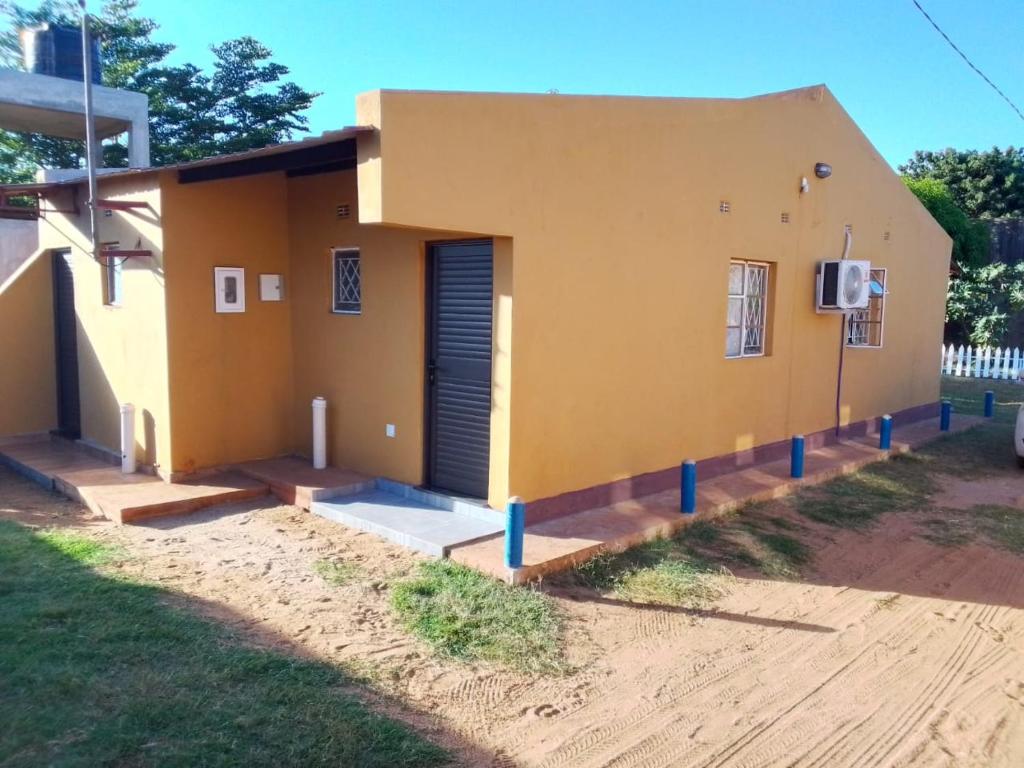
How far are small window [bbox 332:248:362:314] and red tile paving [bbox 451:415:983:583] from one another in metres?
2.94

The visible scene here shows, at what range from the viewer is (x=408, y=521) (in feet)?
21.5

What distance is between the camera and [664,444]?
7.85 metres

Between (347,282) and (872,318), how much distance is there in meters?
7.76

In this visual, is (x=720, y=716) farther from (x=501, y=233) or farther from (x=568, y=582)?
(x=501, y=233)

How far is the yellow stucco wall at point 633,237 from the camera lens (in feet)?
19.3

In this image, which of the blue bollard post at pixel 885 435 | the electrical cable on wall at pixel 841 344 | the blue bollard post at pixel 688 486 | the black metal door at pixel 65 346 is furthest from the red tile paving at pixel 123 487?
the blue bollard post at pixel 885 435

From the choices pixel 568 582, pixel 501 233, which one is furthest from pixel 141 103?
pixel 568 582

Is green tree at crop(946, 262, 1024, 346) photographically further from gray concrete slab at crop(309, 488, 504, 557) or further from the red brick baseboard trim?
gray concrete slab at crop(309, 488, 504, 557)

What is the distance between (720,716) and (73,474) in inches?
266

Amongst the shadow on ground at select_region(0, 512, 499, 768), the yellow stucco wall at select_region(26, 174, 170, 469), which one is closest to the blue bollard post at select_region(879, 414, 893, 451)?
the shadow on ground at select_region(0, 512, 499, 768)

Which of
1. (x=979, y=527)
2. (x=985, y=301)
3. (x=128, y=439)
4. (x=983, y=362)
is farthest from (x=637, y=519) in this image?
(x=985, y=301)

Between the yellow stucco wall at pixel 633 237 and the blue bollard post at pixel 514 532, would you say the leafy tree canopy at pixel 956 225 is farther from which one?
the blue bollard post at pixel 514 532

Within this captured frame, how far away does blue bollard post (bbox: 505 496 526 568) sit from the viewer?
17.6 feet

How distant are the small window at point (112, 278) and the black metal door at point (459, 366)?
3.55 m
